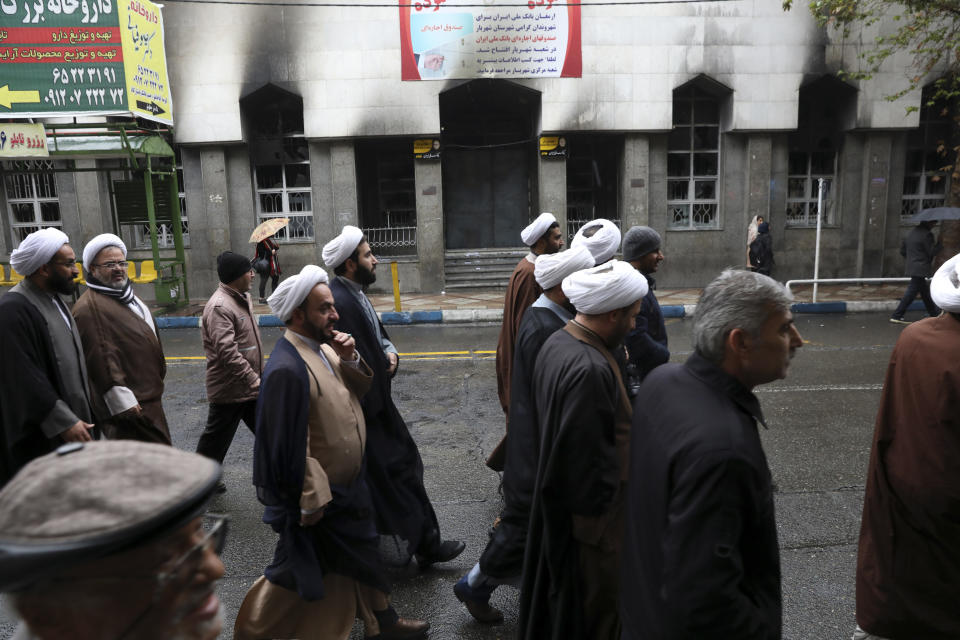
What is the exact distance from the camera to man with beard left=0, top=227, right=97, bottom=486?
342 centimetres

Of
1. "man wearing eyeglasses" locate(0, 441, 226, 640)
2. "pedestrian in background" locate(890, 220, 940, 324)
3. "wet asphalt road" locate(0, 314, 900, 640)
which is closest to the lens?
"man wearing eyeglasses" locate(0, 441, 226, 640)

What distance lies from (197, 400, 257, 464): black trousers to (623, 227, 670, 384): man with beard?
2.61 m

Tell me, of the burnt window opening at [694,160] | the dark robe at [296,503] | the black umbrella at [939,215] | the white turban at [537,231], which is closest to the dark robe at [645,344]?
the white turban at [537,231]

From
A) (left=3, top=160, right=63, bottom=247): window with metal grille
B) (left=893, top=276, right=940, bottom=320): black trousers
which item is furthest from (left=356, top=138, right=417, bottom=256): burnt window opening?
(left=893, top=276, right=940, bottom=320): black trousers

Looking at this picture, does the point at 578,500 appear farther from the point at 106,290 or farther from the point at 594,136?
the point at 594,136

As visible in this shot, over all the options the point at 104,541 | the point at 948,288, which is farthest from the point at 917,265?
the point at 104,541

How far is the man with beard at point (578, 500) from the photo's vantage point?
247 cm

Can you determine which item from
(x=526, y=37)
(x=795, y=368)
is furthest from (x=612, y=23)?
(x=795, y=368)

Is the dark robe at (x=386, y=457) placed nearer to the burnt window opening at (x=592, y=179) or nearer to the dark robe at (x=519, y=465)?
the dark robe at (x=519, y=465)

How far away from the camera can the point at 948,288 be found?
2.52 metres

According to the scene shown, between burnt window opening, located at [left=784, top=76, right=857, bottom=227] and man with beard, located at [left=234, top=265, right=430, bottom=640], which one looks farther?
burnt window opening, located at [left=784, top=76, right=857, bottom=227]

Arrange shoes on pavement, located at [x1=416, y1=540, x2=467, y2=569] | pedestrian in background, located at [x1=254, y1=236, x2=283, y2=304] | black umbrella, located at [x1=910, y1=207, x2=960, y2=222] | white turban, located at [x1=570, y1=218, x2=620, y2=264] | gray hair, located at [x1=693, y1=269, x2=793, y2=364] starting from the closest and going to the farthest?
gray hair, located at [x1=693, y1=269, x2=793, y2=364] < shoes on pavement, located at [x1=416, y1=540, x2=467, y2=569] < white turban, located at [x1=570, y1=218, x2=620, y2=264] < black umbrella, located at [x1=910, y1=207, x2=960, y2=222] < pedestrian in background, located at [x1=254, y1=236, x2=283, y2=304]

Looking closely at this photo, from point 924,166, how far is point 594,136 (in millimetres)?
7713

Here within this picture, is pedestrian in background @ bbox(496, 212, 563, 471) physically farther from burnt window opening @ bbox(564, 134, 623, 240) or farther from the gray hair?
burnt window opening @ bbox(564, 134, 623, 240)
